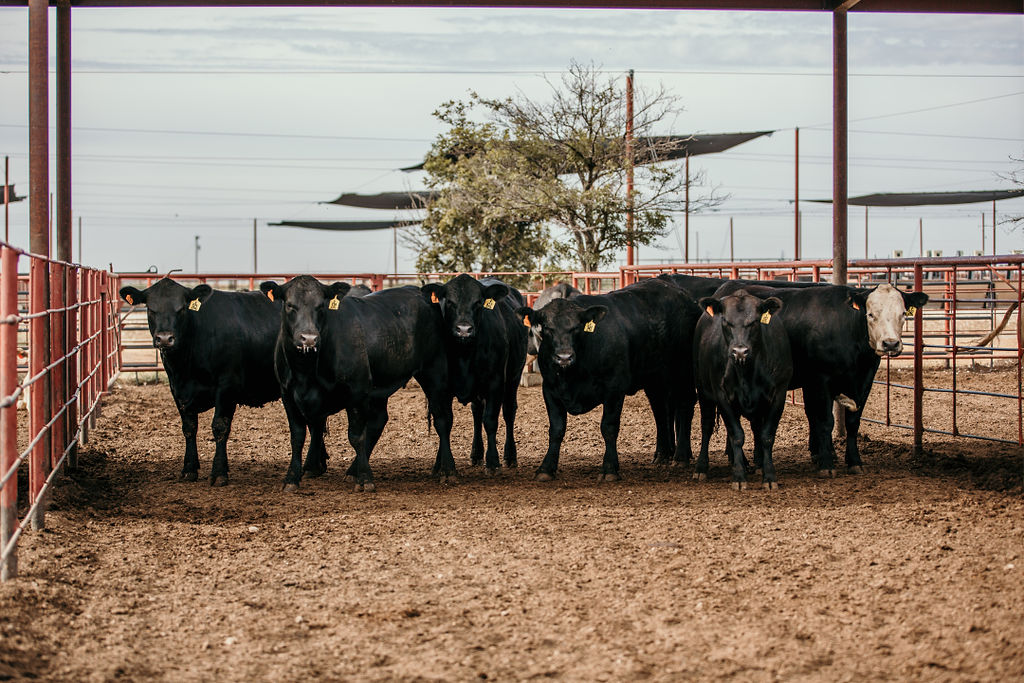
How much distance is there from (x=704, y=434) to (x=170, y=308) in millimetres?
3989

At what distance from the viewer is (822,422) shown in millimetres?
7840

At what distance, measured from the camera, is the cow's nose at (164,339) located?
23.6ft

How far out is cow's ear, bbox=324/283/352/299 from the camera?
7.21 metres

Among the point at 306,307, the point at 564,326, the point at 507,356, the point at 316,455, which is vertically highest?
the point at 306,307

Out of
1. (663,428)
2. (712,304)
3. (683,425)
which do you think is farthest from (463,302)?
(683,425)

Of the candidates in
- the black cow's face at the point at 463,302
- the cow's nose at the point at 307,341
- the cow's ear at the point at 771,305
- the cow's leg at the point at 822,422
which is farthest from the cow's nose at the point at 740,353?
the cow's nose at the point at 307,341

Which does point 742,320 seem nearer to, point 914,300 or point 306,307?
point 914,300

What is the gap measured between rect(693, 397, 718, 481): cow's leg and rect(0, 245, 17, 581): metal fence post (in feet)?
15.2

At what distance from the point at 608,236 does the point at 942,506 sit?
15179 mm

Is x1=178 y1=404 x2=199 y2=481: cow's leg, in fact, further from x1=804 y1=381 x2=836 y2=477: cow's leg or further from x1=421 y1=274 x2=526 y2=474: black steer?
x1=804 y1=381 x2=836 y2=477: cow's leg

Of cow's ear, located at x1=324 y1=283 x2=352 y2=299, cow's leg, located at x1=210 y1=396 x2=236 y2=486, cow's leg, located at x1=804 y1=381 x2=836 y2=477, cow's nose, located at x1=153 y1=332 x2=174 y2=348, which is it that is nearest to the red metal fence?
cow's nose, located at x1=153 y1=332 x2=174 y2=348

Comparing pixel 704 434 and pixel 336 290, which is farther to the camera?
pixel 704 434

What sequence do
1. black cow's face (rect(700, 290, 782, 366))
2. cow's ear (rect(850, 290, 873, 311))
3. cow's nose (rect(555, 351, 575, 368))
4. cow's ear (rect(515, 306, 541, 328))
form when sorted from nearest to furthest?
1. black cow's face (rect(700, 290, 782, 366))
2. cow's nose (rect(555, 351, 575, 368))
3. cow's ear (rect(515, 306, 541, 328))
4. cow's ear (rect(850, 290, 873, 311))

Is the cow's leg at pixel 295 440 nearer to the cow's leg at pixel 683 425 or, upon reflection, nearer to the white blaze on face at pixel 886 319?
the cow's leg at pixel 683 425
